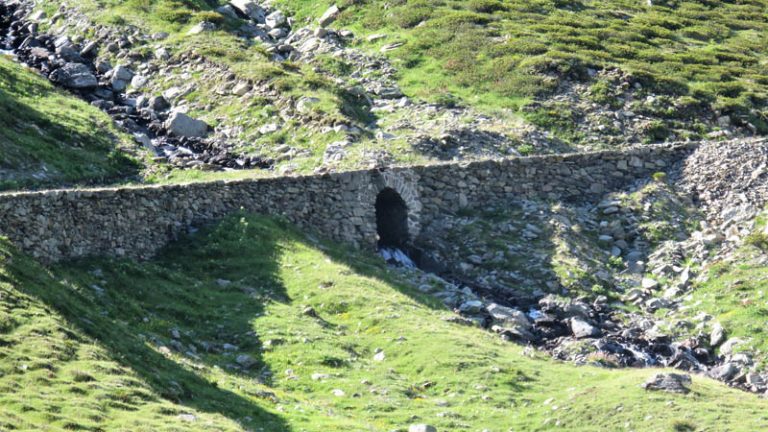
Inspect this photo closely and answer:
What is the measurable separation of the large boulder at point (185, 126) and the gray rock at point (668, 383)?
1353 inches

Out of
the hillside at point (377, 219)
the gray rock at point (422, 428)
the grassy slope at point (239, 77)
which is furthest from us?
the grassy slope at point (239, 77)

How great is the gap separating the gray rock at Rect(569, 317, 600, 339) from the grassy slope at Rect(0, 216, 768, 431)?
417 cm

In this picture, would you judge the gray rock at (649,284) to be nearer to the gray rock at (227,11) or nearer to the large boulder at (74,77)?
the large boulder at (74,77)

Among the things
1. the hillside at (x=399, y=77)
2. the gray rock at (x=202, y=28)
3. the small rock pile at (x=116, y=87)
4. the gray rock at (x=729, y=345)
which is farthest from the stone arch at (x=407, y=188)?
the gray rock at (x=202, y=28)

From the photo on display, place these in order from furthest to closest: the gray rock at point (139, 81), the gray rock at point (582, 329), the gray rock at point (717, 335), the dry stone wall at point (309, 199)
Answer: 1. the gray rock at point (139, 81)
2. the gray rock at point (582, 329)
3. the gray rock at point (717, 335)
4. the dry stone wall at point (309, 199)

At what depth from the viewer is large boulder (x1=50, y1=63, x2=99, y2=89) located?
69.2m

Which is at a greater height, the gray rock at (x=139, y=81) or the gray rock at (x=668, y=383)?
the gray rock at (x=139, y=81)

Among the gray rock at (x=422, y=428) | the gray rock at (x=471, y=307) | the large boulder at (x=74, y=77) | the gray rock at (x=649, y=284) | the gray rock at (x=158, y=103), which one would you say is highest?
the large boulder at (x=74, y=77)

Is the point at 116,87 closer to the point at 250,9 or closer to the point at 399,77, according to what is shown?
the point at 399,77

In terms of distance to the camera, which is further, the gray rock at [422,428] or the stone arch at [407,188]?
the stone arch at [407,188]

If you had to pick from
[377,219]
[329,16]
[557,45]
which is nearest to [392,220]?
[377,219]

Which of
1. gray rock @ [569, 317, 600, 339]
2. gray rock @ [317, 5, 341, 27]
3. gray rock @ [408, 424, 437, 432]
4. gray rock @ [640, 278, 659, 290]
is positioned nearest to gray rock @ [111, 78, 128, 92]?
gray rock @ [317, 5, 341, 27]

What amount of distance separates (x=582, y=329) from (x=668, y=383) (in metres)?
9.43

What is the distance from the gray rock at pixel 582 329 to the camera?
4356 cm
